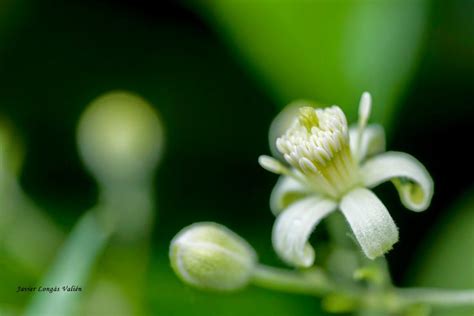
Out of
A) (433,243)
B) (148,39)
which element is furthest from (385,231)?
(148,39)

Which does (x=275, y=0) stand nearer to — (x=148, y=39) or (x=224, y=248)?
(x=148, y=39)

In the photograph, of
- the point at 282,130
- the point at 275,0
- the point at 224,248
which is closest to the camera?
the point at 224,248

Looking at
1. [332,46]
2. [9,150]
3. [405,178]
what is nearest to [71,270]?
[9,150]

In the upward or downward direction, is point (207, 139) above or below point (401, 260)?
above

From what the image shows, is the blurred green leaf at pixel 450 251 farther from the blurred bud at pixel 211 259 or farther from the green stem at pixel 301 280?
the blurred bud at pixel 211 259

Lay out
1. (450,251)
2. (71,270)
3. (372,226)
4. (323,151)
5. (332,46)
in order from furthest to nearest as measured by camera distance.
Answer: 1. (332,46)
2. (450,251)
3. (71,270)
4. (323,151)
5. (372,226)

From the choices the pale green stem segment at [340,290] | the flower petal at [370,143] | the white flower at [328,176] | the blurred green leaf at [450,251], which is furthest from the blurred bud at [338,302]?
the blurred green leaf at [450,251]

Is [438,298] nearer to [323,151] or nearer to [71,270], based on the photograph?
[323,151]
